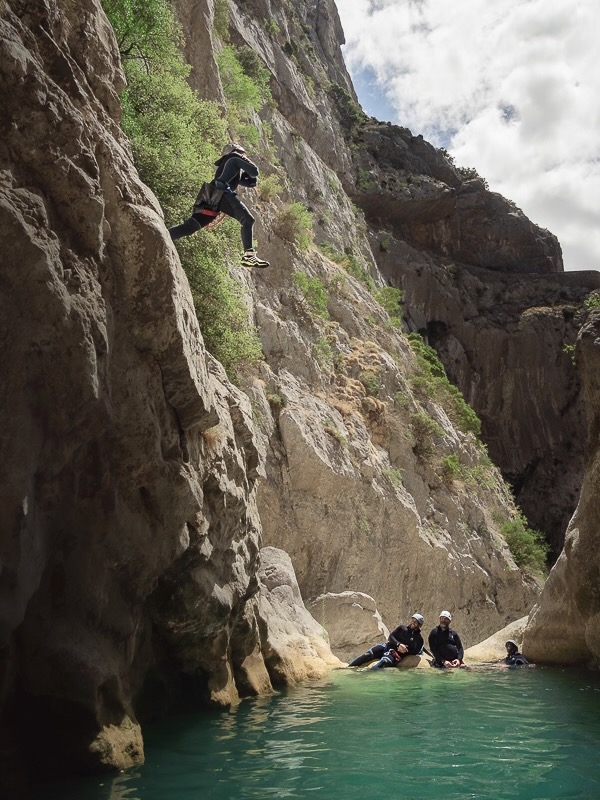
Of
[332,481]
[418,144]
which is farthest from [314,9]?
[332,481]

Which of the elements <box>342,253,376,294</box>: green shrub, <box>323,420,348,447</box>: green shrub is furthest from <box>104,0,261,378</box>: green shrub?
<box>342,253,376,294</box>: green shrub

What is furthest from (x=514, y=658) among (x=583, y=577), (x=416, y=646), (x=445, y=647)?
(x=583, y=577)

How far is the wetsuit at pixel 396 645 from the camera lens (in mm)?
13703

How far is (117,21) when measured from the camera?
37.6 ft

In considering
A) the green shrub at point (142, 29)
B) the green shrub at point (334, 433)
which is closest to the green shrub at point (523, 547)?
the green shrub at point (334, 433)

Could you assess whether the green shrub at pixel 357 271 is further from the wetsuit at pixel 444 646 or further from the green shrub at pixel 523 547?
the wetsuit at pixel 444 646

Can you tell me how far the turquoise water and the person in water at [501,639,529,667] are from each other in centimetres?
381

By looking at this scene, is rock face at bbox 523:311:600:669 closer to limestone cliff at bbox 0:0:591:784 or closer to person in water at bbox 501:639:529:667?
person in water at bbox 501:639:529:667

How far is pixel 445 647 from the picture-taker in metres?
13.9

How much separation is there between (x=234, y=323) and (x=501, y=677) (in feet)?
27.2

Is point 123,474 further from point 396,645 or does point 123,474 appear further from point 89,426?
point 396,645

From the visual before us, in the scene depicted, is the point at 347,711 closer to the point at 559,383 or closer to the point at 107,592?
the point at 107,592

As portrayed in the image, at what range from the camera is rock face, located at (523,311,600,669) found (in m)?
12.8

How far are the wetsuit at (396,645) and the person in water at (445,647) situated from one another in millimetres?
321
